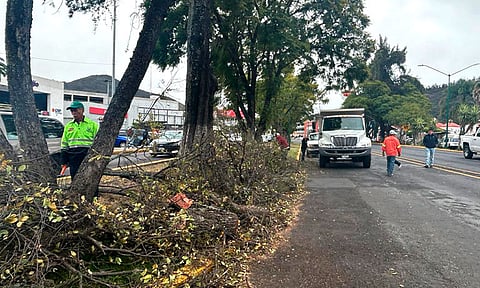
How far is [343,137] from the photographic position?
16.9 meters

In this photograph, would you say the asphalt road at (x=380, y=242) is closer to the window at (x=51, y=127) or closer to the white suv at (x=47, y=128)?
the white suv at (x=47, y=128)

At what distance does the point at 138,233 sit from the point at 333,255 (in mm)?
2690

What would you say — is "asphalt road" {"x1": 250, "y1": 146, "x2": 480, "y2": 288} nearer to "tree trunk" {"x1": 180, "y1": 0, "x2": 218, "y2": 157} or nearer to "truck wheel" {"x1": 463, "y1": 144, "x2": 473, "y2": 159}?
"tree trunk" {"x1": 180, "y1": 0, "x2": 218, "y2": 157}

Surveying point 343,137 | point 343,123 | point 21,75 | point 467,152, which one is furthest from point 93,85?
point 21,75

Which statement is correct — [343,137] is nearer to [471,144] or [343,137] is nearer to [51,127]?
[471,144]

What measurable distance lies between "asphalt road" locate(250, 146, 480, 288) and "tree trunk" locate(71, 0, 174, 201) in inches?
92.1

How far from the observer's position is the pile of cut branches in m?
3.38

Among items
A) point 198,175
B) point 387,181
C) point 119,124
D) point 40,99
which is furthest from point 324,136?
point 40,99

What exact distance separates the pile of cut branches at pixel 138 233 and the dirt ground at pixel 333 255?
322 mm

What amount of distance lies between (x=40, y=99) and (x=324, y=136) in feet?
90.0

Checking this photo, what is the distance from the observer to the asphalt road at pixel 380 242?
14.9 feet

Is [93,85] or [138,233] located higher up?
[93,85]

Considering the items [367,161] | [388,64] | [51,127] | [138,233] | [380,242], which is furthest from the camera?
[388,64]

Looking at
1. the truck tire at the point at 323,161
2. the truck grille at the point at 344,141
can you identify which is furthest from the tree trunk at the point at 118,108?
the truck tire at the point at 323,161
